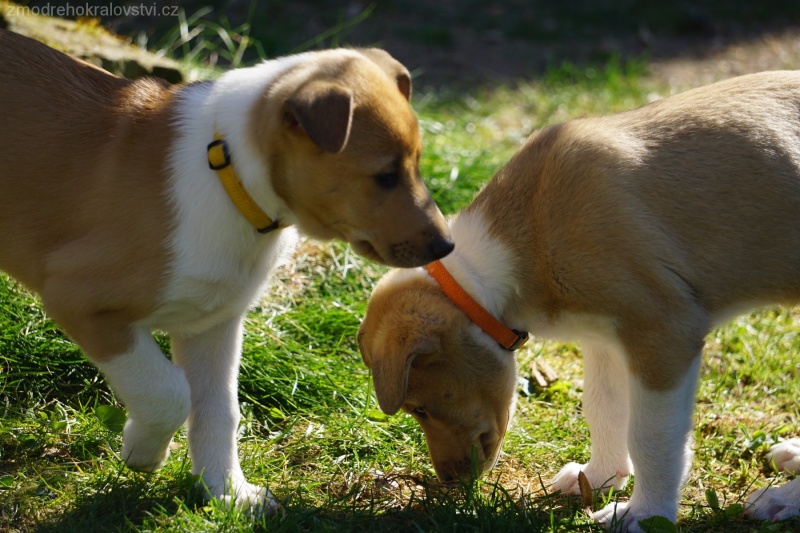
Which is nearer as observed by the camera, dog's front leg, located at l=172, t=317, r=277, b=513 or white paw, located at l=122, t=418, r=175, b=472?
white paw, located at l=122, t=418, r=175, b=472

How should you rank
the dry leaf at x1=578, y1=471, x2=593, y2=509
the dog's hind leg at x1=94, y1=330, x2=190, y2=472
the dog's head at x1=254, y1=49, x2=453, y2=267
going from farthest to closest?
1. the dry leaf at x1=578, y1=471, x2=593, y2=509
2. the dog's hind leg at x1=94, y1=330, x2=190, y2=472
3. the dog's head at x1=254, y1=49, x2=453, y2=267

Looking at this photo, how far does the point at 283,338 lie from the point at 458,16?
6076mm

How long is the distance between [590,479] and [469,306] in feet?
3.10

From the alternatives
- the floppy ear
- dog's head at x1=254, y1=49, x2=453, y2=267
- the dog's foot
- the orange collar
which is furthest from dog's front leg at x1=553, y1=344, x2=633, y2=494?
dog's head at x1=254, y1=49, x2=453, y2=267

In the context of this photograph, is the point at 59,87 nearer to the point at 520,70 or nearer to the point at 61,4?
the point at 61,4

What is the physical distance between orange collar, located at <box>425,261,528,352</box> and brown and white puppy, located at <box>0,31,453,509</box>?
0.40 m

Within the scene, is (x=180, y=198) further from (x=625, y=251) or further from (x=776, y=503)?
(x=776, y=503)

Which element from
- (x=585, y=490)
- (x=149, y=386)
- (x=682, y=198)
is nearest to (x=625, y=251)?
(x=682, y=198)

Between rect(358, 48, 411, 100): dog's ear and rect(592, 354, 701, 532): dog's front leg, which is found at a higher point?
rect(358, 48, 411, 100): dog's ear

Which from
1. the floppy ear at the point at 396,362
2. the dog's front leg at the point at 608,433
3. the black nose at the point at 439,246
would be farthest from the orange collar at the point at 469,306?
the dog's front leg at the point at 608,433

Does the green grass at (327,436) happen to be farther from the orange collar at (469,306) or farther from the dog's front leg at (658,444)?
the orange collar at (469,306)

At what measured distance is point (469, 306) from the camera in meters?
3.78

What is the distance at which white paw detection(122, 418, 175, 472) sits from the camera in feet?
11.7

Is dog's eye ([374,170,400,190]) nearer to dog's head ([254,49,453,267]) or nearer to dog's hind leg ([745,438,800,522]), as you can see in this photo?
dog's head ([254,49,453,267])
